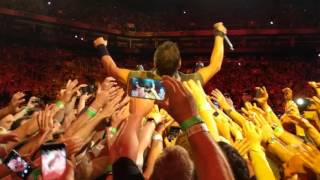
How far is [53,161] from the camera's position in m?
Result: 1.88

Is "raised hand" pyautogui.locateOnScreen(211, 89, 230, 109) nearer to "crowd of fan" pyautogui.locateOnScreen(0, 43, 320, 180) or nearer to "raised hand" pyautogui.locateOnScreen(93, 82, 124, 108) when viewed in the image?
"crowd of fan" pyautogui.locateOnScreen(0, 43, 320, 180)

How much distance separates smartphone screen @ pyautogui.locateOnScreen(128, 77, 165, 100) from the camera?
5.79 feet

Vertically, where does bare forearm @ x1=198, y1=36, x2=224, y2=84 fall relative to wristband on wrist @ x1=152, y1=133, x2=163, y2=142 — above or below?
above

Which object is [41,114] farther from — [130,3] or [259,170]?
[130,3]

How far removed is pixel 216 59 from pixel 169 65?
93 cm

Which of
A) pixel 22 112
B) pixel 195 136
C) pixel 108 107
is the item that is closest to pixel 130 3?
pixel 22 112

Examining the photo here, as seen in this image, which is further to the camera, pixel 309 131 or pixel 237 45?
pixel 237 45

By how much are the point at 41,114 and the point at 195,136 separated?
1.56 meters

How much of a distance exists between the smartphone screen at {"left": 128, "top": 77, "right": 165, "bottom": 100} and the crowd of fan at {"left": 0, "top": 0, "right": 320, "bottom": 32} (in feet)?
51.7

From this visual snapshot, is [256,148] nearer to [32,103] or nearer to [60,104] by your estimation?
[60,104]

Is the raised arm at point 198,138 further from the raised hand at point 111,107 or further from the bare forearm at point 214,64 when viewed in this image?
the bare forearm at point 214,64

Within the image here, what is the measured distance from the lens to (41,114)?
2.78 meters

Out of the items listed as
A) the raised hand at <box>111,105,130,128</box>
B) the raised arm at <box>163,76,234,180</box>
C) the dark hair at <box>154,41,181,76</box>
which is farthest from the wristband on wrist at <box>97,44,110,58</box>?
the raised arm at <box>163,76,234,180</box>

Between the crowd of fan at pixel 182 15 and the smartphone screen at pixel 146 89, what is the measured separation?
1577 cm
